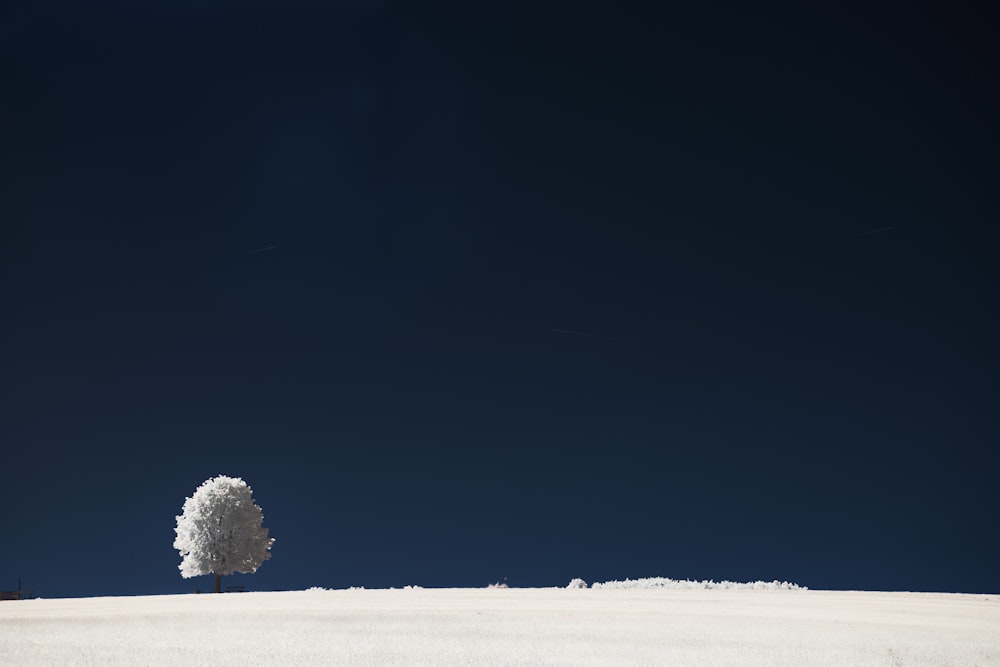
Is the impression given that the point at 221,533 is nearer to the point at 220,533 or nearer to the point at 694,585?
the point at 220,533

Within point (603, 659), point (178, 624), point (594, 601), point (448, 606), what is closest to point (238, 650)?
point (178, 624)

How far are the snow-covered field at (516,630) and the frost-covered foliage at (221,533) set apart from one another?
1717 centimetres

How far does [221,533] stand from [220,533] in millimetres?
63

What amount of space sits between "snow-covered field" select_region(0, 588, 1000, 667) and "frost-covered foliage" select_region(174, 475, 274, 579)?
56.3ft

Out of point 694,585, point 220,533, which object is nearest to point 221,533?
point 220,533

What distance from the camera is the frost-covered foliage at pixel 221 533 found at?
58375mm

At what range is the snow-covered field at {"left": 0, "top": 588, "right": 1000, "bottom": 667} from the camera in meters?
23.8

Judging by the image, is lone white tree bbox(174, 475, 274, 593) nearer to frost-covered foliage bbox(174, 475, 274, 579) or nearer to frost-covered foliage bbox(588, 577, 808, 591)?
frost-covered foliage bbox(174, 475, 274, 579)

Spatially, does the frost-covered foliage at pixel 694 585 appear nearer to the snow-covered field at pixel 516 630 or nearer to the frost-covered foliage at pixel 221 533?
the snow-covered field at pixel 516 630

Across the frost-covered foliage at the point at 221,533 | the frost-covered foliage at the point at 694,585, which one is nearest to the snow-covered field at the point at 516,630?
the frost-covered foliage at the point at 694,585

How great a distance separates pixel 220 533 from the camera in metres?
58.6

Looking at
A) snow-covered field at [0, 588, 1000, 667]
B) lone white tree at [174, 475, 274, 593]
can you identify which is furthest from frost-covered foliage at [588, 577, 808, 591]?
lone white tree at [174, 475, 274, 593]

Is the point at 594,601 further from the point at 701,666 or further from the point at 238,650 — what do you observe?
the point at 238,650

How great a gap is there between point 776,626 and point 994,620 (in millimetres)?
8751
